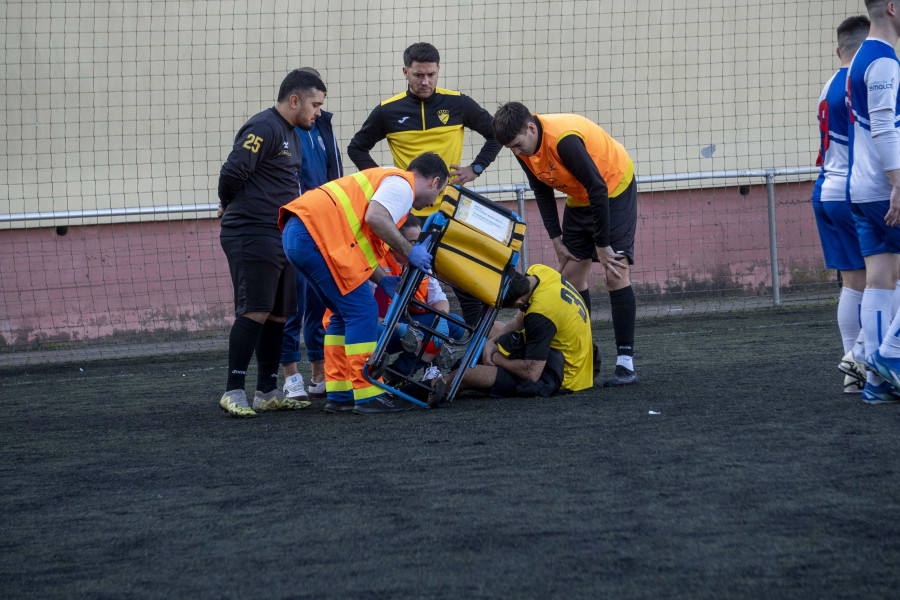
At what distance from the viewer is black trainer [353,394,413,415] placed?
4.90 meters

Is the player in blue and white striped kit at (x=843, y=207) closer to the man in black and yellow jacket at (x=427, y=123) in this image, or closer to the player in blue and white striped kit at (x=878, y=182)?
the player in blue and white striped kit at (x=878, y=182)

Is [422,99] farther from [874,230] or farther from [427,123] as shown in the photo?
[874,230]

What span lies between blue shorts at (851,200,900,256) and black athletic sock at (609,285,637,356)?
1.43 m

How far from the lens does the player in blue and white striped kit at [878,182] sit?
411cm

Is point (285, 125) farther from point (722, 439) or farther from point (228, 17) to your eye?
point (228, 17)

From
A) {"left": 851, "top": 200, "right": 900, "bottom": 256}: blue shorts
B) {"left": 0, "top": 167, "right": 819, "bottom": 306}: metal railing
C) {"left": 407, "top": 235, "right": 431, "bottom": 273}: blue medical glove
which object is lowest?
{"left": 407, "top": 235, "right": 431, "bottom": 273}: blue medical glove

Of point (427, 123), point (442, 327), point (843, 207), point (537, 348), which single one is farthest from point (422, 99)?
point (843, 207)

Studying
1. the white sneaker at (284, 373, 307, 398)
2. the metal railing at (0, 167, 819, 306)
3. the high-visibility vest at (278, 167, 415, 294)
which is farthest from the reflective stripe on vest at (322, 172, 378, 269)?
the metal railing at (0, 167, 819, 306)

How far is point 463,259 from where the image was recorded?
4.71m

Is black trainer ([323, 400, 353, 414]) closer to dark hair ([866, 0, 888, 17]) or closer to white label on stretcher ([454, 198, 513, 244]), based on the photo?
white label on stretcher ([454, 198, 513, 244])

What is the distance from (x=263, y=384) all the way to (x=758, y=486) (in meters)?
2.99

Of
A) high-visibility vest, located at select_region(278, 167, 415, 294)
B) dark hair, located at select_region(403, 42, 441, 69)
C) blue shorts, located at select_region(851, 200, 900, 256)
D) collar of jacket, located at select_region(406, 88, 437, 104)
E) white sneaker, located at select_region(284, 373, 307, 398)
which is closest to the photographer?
blue shorts, located at select_region(851, 200, 900, 256)

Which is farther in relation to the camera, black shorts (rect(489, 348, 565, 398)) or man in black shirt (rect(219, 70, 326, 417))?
black shorts (rect(489, 348, 565, 398))

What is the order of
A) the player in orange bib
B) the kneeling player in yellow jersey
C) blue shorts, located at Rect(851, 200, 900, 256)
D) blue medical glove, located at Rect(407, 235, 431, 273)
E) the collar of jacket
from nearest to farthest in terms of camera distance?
blue shorts, located at Rect(851, 200, 900, 256) → blue medical glove, located at Rect(407, 235, 431, 273) → the kneeling player in yellow jersey → the player in orange bib → the collar of jacket
